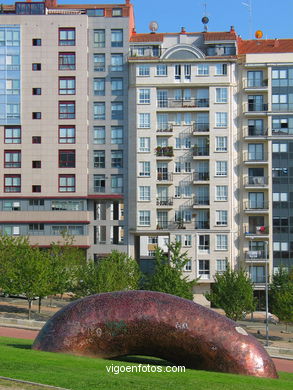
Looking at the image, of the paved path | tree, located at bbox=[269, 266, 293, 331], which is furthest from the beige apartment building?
the paved path

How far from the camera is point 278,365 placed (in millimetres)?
38094

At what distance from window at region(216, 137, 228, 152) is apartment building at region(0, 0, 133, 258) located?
10193 mm

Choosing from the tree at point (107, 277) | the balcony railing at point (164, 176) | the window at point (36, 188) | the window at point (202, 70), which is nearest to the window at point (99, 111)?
the balcony railing at point (164, 176)

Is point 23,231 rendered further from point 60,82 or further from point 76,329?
point 76,329

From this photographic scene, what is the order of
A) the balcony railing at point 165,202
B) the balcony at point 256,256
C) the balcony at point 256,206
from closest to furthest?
1. the balcony at point 256,256
2. the balcony at point 256,206
3. the balcony railing at point 165,202

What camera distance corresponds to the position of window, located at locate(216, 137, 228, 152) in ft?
258

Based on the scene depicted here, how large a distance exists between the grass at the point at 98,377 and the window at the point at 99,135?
55252 millimetres

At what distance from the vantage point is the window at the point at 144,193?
7894cm

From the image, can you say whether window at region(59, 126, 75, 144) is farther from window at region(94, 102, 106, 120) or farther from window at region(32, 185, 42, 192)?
window at region(32, 185, 42, 192)

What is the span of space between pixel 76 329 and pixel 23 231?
53.5 m

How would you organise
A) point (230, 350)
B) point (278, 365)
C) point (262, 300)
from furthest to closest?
point (262, 300), point (278, 365), point (230, 350)

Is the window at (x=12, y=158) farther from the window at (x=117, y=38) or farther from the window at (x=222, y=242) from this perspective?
the window at (x=222, y=242)

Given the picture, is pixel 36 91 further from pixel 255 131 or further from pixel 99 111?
pixel 255 131

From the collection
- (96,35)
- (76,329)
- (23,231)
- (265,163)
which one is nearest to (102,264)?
(23,231)
